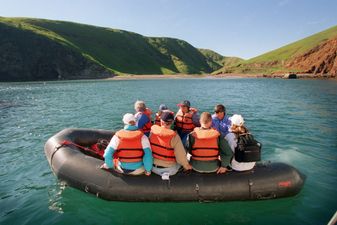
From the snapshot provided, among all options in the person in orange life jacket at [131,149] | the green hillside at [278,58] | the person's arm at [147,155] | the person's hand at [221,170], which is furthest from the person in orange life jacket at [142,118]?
the green hillside at [278,58]

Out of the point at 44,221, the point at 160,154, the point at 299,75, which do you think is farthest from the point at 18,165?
the point at 299,75

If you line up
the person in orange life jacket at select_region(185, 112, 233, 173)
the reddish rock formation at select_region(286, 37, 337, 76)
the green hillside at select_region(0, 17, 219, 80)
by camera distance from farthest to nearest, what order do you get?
the green hillside at select_region(0, 17, 219, 80) → the reddish rock formation at select_region(286, 37, 337, 76) → the person in orange life jacket at select_region(185, 112, 233, 173)

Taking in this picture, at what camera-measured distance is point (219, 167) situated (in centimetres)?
789

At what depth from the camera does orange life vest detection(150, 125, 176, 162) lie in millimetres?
7306

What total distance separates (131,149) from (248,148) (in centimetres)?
290

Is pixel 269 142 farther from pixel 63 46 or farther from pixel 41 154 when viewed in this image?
pixel 63 46

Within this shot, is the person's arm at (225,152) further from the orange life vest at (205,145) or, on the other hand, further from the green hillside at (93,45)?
the green hillside at (93,45)

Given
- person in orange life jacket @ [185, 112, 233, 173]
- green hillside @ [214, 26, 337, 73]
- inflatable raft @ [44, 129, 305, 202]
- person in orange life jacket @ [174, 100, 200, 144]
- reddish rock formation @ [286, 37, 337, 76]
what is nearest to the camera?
person in orange life jacket @ [185, 112, 233, 173]

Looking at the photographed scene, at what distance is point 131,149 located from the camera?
7500 millimetres

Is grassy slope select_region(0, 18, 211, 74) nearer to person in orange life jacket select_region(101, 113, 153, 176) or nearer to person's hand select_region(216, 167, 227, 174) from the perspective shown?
person in orange life jacket select_region(101, 113, 153, 176)

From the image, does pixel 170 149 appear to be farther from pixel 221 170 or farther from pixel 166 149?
pixel 221 170

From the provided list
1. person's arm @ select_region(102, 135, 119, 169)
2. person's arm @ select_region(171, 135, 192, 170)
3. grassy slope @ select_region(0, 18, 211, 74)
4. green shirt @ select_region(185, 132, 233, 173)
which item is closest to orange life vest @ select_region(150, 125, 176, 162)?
person's arm @ select_region(171, 135, 192, 170)

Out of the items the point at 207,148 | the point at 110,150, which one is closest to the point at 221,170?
the point at 207,148

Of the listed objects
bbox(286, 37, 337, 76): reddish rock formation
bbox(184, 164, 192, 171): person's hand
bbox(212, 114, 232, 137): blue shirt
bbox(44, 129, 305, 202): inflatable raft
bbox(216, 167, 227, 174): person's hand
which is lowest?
→ bbox(44, 129, 305, 202): inflatable raft
